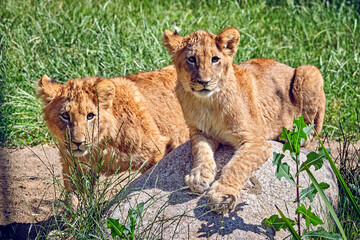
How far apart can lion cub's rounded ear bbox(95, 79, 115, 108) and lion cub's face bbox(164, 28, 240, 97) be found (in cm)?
65

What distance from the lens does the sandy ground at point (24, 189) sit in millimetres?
4484

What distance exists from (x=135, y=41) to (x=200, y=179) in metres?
3.63

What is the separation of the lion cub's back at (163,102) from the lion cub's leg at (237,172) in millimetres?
1288

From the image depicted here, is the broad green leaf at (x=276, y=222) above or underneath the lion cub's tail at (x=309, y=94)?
Result: underneath

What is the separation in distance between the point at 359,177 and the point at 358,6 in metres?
5.10

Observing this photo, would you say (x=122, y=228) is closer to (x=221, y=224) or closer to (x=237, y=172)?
(x=221, y=224)

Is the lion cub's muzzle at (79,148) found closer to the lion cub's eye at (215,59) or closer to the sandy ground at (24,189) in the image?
the sandy ground at (24,189)

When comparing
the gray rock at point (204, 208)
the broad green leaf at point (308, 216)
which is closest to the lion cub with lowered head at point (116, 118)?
the gray rock at point (204, 208)

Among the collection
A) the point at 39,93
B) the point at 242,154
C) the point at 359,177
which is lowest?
the point at 359,177

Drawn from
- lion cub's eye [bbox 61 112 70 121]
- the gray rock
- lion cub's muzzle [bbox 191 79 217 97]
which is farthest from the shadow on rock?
lion cub's eye [bbox 61 112 70 121]

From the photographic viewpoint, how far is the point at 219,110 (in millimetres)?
4094

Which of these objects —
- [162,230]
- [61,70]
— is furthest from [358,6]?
[162,230]

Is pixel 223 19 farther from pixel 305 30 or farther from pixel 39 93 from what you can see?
pixel 39 93

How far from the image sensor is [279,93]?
491 cm
